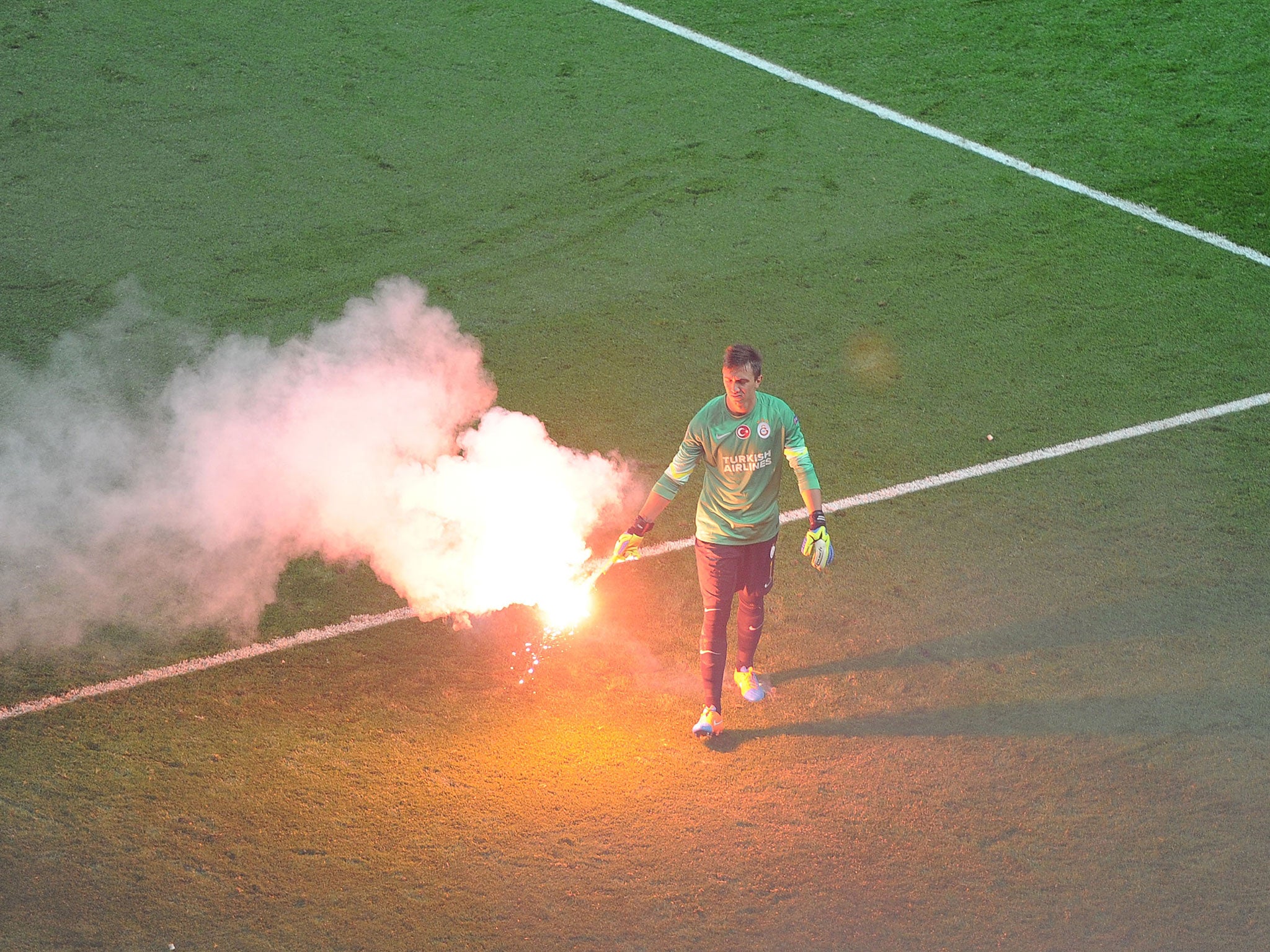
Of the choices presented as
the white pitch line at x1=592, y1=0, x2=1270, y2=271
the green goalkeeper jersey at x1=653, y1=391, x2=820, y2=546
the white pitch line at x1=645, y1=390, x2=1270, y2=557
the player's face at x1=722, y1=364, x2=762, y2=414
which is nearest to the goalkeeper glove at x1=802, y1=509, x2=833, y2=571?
the green goalkeeper jersey at x1=653, y1=391, x2=820, y2=546

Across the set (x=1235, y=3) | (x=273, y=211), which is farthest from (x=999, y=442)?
(x=1235, y=3)

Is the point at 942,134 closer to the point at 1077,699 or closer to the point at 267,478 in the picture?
the point at 1077,699

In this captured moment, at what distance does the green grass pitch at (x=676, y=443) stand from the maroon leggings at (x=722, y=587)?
1.67 ft

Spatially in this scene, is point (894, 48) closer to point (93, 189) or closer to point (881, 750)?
point (93, 189)

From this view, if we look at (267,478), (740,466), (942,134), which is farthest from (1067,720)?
(942,134)

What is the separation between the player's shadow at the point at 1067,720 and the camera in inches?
301

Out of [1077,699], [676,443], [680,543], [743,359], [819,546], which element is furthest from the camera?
[676,443]

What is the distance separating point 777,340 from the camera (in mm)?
11516

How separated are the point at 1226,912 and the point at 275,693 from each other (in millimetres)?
5536

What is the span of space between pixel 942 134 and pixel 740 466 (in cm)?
924

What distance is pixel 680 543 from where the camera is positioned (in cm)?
948

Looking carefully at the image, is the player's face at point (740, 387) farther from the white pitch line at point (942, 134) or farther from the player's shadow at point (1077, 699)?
the white pitch line at point (942, 134)

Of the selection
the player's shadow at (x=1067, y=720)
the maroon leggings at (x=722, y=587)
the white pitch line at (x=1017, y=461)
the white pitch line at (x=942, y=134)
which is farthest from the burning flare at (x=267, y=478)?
the white pitch line at (x=942, y=134)

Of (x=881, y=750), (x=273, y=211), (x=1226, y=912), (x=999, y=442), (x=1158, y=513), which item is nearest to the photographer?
(x=1226, y=912)
